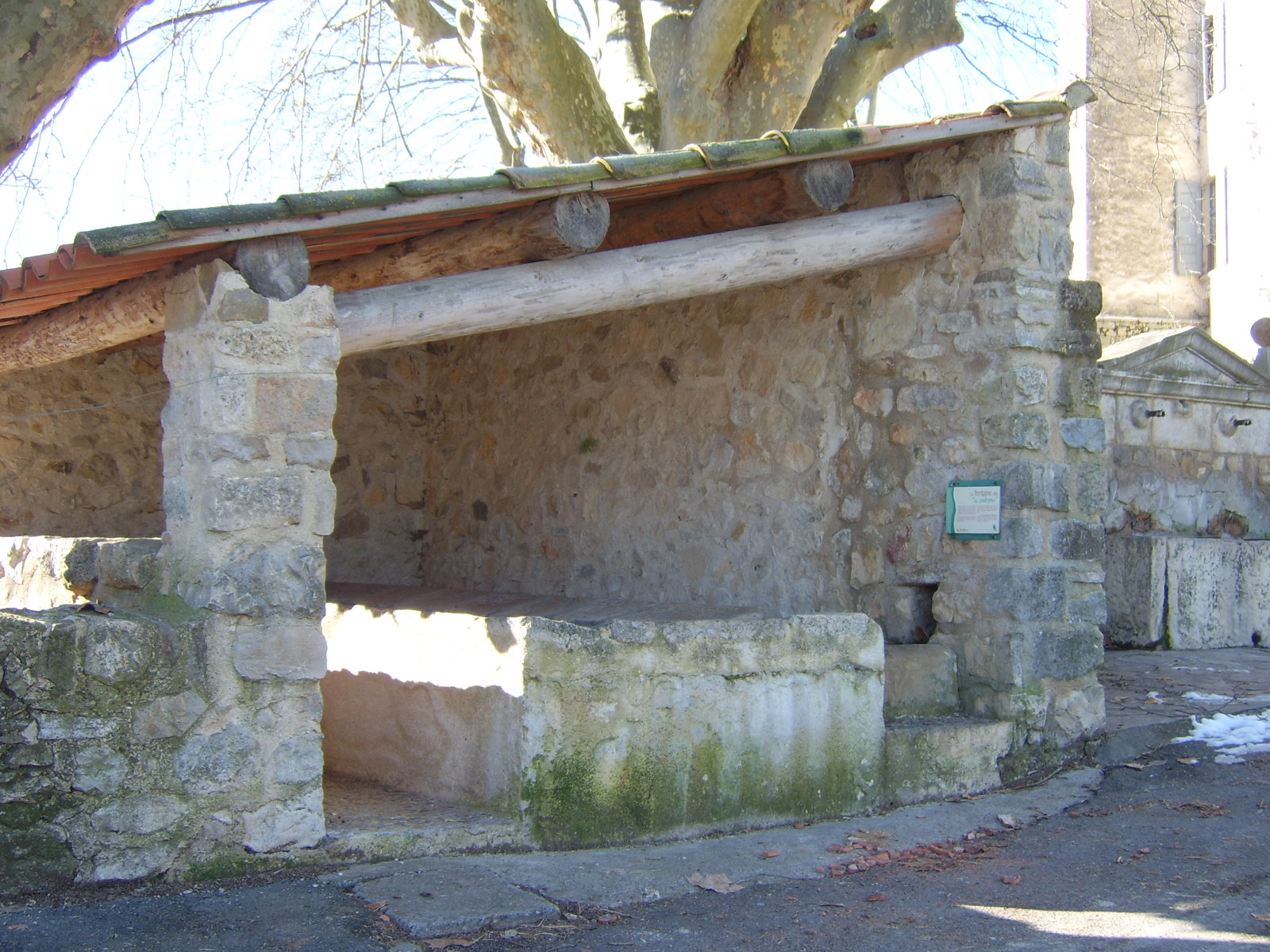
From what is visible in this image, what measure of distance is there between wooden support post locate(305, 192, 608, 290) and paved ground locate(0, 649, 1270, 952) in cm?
197

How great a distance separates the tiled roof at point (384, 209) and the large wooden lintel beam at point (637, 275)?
23 centimetres

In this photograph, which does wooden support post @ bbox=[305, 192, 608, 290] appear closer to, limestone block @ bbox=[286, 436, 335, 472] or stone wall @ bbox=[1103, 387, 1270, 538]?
limestone block @ bbox=[286, 436, 335, 472]

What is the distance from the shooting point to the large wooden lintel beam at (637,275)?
3.90 metres

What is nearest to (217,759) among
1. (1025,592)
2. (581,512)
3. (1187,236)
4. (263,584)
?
(263,584)

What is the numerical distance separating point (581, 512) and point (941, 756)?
2343 mm

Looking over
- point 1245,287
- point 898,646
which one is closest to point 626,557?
point 898,646

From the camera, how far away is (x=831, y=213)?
196 inches

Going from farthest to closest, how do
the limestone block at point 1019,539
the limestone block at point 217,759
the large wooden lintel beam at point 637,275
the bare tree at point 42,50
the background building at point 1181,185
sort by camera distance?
the background building at point 1181,185
the limestone block at point 1019,539
the large wooden lintel beam at point 637,275
the bare tree at point 42,50
the limestone block at point 217,759

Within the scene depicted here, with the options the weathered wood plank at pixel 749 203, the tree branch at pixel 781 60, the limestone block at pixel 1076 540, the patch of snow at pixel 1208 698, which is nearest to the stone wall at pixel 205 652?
the weathered wood plank at pixel 749 203

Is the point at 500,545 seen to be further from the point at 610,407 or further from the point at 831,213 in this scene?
the point at 831,213

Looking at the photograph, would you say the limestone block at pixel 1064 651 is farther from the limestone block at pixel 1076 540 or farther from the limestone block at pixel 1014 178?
the limestone block at pixel 1014 178

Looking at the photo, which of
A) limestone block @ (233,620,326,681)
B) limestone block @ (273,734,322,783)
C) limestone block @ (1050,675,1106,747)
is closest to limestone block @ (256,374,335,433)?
limestone block @ (233,620,326,681)

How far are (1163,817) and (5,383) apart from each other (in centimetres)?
570

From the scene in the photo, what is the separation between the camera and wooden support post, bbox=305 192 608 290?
3959 mm
